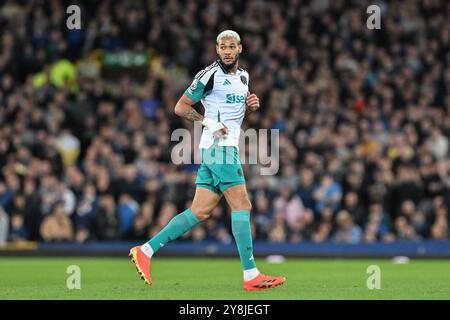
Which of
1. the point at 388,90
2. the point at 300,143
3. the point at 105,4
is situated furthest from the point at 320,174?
the point at 105,4

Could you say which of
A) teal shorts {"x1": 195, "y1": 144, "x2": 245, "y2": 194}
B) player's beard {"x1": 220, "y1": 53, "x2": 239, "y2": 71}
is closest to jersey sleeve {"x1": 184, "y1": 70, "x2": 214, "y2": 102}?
player's beard {"x1": 220, "y1": 53, "x2": 239, "y2": 71}

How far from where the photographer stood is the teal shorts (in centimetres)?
1156

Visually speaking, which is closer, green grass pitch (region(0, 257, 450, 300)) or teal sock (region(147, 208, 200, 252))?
green grass pitch (region(0, 257, 450, 300))

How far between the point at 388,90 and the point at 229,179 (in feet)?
45.8

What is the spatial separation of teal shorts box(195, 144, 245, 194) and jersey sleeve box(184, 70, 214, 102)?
59 centimetres

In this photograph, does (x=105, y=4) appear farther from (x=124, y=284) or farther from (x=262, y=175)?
(x=124, y=284)

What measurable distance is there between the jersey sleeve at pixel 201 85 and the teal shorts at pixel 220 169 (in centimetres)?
59

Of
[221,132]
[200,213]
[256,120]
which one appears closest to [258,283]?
[200,213]

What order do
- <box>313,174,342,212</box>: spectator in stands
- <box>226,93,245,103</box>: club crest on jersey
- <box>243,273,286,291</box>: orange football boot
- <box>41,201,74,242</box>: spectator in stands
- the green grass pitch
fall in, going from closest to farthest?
1. the green grass pitch
2. <box>243,273,286,291</box>: orange football boot
3. <box>226,93,245,103</box>: club crest on jersey
4. <box>41,201,74,242</box>: spectator in stands
5. <box>313,174,342,212</box>: spectator in stands

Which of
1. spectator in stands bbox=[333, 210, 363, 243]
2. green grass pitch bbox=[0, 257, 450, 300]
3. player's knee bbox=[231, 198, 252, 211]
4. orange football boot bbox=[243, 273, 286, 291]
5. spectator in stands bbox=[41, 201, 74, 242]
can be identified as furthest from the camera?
spectator in stands bbox=[333, 210, 363, 243]

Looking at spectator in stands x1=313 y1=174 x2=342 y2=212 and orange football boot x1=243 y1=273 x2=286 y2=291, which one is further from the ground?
spectator in stands x1=313 y1=174 x2=342 y2=212

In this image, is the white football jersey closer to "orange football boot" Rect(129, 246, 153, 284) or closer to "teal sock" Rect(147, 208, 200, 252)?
"teal sock" Rect(147, 208, 200, 252)

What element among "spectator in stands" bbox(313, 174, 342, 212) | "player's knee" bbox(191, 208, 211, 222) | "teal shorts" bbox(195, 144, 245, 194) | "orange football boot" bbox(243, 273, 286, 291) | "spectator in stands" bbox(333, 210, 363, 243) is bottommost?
"spectator in stands" bbox(333, 210, 363, 243)

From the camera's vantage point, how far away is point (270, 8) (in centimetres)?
2727
